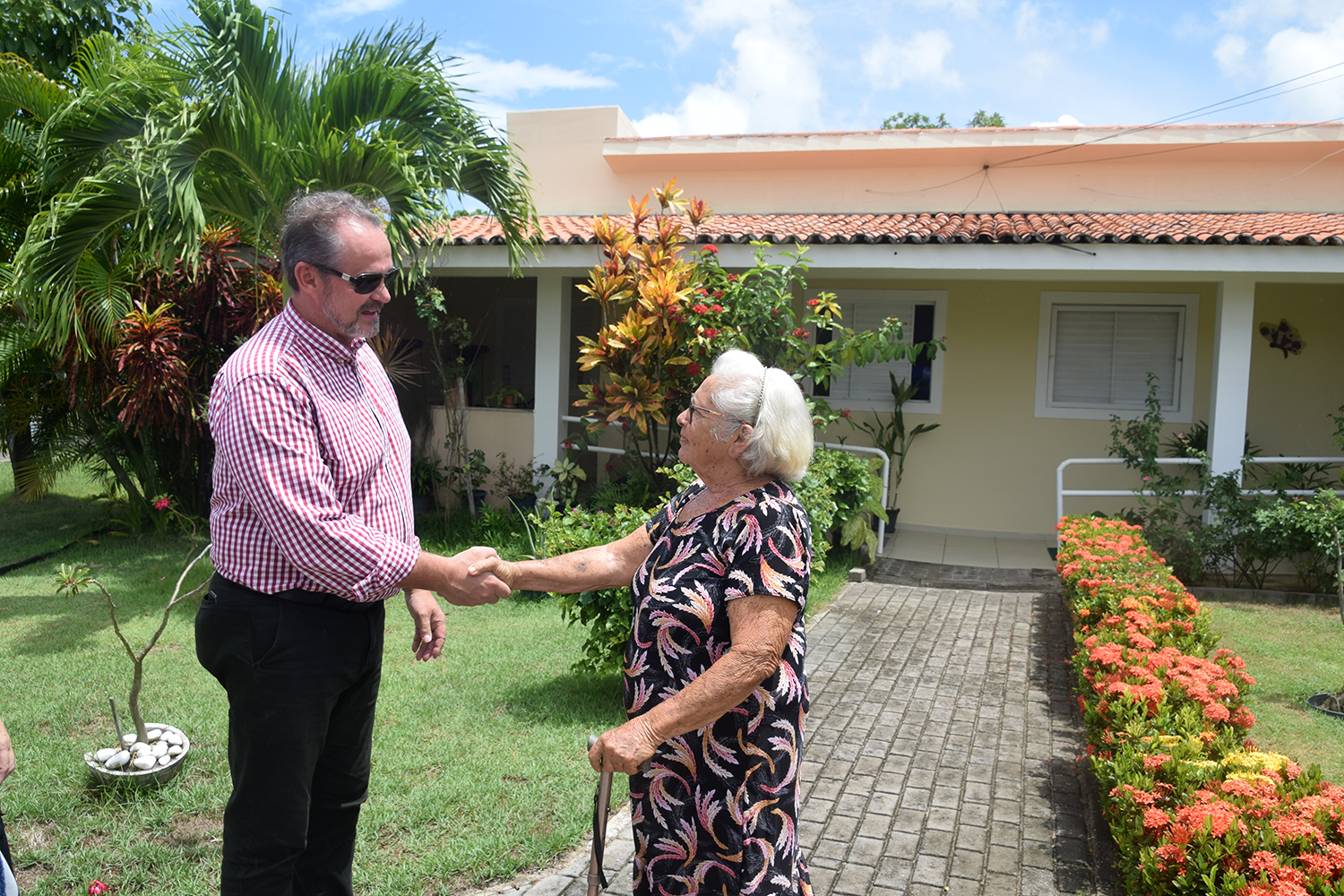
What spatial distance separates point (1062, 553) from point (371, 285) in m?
6.12

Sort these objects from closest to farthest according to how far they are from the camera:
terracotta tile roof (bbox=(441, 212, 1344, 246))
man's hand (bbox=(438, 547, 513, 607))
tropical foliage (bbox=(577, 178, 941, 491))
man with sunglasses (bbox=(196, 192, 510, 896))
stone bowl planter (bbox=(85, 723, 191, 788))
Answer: man with sunglasses (bbox=(196, 192, 510, 896)) → man's hand (bbox=(438, 547, 513, 607)) → stone bowl planter (bbox=(85, 723, 191, 788)) → tropical foliage (bbox=(577, 178, 941, 491)) → terracotta tile roof (bbox=(441, 212, 1344, 246))

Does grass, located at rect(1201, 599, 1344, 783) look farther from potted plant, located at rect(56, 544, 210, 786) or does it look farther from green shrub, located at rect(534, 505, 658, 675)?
potted plant, located at rect(56, 544, 210, 786)

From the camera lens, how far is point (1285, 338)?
9.77 metres

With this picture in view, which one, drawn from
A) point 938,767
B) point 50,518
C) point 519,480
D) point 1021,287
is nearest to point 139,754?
point 938,767

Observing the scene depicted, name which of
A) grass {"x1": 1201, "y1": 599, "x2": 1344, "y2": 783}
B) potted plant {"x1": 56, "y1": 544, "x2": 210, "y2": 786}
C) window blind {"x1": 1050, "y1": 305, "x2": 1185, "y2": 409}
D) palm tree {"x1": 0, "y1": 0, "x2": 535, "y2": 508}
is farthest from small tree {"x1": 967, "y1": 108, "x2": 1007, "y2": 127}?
potted plant {"x1": 56, "y1": 544, "x2": 210, "y2": 786}

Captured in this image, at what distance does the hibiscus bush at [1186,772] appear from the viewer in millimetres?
2419

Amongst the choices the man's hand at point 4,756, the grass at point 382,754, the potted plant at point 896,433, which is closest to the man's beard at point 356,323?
the man's hand at point 4,756

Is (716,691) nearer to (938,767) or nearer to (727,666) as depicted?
(727,666)

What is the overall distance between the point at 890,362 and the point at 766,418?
359 inches

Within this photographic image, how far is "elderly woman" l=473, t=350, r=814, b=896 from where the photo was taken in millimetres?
2000

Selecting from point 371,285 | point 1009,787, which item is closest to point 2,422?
point 371,285

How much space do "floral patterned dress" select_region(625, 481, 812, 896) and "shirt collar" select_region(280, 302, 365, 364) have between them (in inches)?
39.0

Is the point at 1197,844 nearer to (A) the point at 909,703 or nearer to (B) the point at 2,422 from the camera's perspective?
(A) the point at 909,703

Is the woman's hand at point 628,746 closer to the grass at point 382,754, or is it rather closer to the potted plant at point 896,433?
the grass at point 382,754
